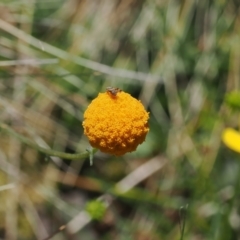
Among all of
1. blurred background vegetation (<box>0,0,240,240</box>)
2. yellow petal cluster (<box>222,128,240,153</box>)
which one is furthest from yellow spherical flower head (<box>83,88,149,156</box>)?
blurred background vegetation (<box>0,0,240,240</box>)

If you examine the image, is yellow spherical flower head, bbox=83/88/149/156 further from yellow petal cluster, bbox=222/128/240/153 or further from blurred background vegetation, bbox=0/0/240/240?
blurred background vegetation, bbox=0/0/240/240

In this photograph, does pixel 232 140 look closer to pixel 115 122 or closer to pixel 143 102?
pixel 143 102

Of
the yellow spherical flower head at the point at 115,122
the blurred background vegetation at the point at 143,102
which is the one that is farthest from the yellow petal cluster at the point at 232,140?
the yellow spherical flower head at the point at 115,122

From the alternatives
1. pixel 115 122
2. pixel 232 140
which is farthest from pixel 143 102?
pixel 115 122

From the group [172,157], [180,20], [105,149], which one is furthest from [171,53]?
[105,149]

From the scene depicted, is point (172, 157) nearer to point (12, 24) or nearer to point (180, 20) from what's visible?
point (180, 20)
